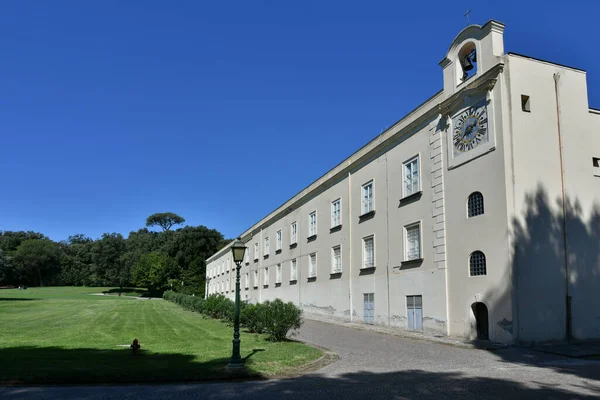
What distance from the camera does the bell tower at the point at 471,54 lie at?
15570 millimetres

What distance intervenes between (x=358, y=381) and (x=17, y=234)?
12143 centimetres

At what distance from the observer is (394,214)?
20656 millimetres

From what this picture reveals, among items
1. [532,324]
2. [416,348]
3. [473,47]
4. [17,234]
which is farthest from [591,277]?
[17,234]

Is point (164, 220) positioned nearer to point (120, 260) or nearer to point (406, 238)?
point (120, 260)

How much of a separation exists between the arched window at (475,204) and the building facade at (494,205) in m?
0.05

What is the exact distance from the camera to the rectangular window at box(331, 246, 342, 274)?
26.4m

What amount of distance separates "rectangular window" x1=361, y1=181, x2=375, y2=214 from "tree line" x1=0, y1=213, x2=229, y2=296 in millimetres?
53114

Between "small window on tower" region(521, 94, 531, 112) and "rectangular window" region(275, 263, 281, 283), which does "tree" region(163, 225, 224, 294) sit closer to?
"rectangular window" region(275, 263, 281, 283)

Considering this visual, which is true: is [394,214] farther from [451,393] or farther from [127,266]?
[127,266]

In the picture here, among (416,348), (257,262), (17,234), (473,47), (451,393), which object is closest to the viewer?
(451,393)

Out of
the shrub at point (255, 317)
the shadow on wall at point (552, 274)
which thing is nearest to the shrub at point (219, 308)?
the shrub at point (255, 317)

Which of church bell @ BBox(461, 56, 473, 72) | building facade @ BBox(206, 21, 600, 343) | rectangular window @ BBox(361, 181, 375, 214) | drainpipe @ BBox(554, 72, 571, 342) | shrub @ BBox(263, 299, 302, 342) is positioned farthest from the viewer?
rectangular window @ BBox(361, 181, 375, 214)

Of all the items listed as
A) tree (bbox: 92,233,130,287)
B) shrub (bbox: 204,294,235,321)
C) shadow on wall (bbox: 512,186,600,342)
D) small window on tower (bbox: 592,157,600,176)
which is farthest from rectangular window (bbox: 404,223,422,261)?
tree (bbox: 92,233,130,287)

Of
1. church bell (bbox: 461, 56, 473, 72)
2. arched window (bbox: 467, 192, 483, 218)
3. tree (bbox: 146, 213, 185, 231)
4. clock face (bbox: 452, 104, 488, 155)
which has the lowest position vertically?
arched window (bbox: 467, 192, 483, 218)
